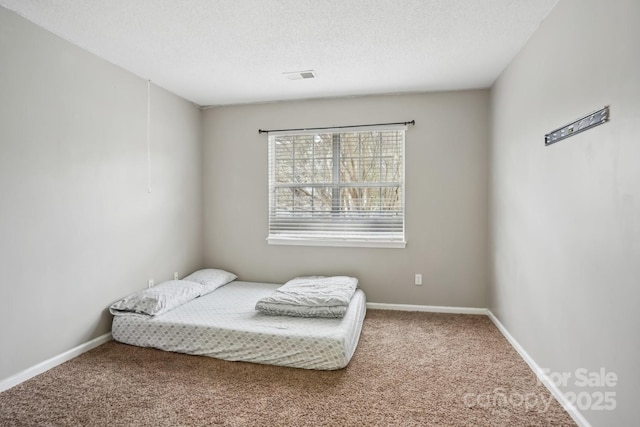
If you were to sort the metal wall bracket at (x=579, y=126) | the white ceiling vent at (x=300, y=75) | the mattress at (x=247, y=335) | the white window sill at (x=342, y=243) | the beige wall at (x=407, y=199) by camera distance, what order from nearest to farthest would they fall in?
the metal wall bracket at (x=579, y=126)
the mattress at (x=247, y=335)
the white ceiling vent at (x=300, y=75)
the beige wall at (x=407, y=199)
the white window sill at (x=342, y=243)

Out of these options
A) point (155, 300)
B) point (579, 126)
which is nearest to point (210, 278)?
point (155, 300)

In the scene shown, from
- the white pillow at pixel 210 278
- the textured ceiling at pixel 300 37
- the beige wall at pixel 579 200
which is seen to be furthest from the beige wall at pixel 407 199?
the beige wall at pixel 579 200

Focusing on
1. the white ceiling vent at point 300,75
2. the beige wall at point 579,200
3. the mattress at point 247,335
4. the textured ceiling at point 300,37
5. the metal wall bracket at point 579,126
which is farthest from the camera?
the white ceiling vent at point 300,75

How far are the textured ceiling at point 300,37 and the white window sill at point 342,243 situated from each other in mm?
1706

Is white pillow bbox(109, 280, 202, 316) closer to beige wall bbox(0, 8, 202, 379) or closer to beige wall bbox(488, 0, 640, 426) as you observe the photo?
beige wall bbox(0, 8, 202, 379)

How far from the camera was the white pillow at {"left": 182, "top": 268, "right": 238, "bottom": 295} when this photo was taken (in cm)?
377

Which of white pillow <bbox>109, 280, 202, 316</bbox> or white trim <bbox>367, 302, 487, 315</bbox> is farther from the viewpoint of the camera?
white trim <bbox>367, 302, 487, 315</bbox>

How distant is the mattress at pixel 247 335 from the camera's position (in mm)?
2568

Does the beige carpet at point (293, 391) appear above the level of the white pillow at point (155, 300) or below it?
below

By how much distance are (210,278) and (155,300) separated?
2.98 feet

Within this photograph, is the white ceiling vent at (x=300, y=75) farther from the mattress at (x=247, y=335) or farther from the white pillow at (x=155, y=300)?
the white pillow at (x=155, y=300)

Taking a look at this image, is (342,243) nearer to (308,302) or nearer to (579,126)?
(308,302)

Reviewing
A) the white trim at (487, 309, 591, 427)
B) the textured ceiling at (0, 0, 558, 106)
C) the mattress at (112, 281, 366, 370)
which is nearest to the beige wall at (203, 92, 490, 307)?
the textured ceiling at (0, 0, 558, 106)

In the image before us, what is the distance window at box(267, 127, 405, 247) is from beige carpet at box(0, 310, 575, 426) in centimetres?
146
